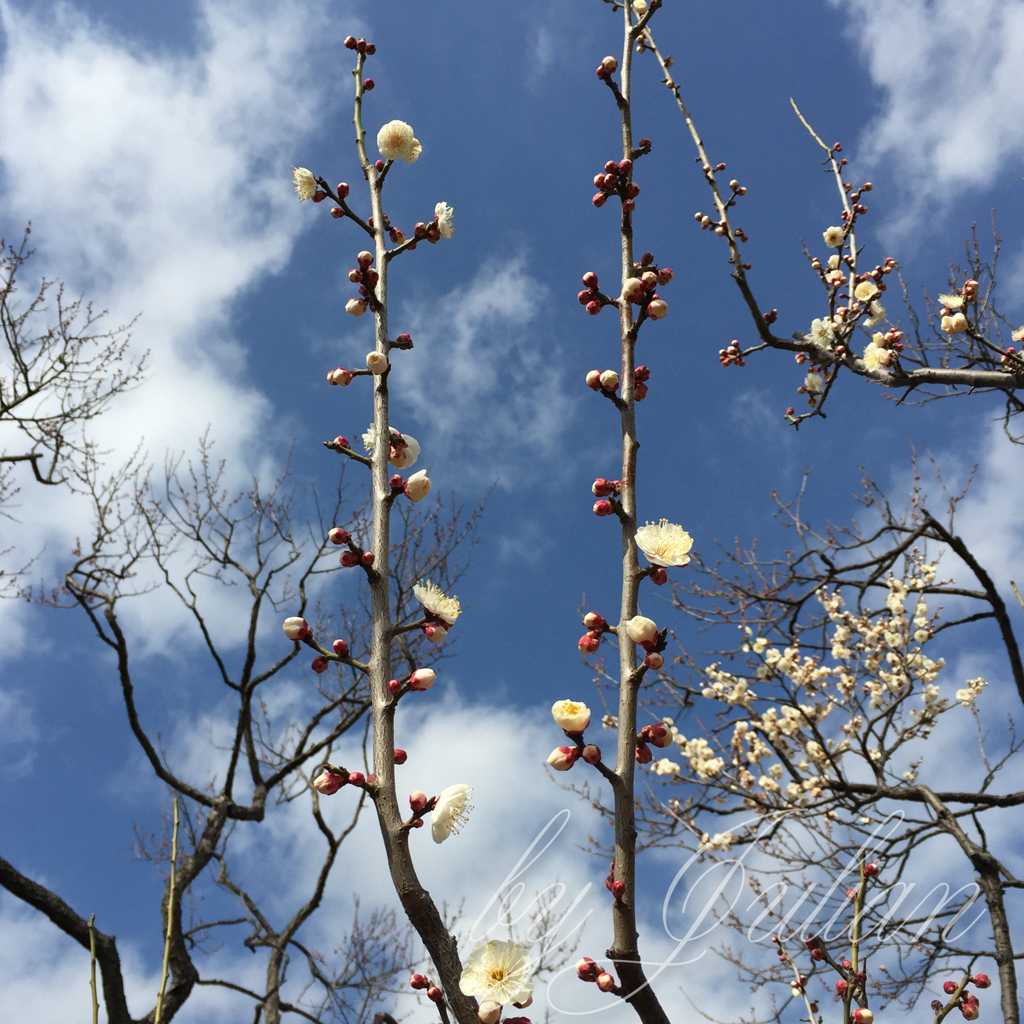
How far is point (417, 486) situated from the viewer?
1743mm

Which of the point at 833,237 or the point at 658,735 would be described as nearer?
the point at 658,735

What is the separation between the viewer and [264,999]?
665cm

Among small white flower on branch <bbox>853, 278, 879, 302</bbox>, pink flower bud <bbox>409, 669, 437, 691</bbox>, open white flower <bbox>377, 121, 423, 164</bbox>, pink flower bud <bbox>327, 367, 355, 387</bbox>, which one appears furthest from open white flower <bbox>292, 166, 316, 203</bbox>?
small white flower on branch <bbox>853, 278, 879, 302</bbox>

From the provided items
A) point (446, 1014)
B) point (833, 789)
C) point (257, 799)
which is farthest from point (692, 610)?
point (446, 1014)

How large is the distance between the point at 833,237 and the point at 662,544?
4.85 meters

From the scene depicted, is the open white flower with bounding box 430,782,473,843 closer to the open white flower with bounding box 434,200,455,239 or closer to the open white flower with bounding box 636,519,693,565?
the open white flower with bounding box 636,519,693,565

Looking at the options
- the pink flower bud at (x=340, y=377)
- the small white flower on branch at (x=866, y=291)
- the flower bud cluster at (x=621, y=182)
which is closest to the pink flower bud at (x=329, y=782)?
the pink flower bud at (x=340, y=377)

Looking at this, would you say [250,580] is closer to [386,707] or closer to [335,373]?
[335,373]

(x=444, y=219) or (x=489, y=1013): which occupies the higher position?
(x=444, y=219)

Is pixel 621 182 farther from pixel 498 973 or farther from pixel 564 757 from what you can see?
pixel 498 973

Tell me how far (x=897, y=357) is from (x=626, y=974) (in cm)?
423

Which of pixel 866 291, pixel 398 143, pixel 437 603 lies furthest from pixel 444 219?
pixel 866 291

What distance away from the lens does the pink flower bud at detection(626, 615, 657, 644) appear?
1.32m

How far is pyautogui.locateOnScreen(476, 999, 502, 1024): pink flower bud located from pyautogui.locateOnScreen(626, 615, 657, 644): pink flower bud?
0.60 metres
